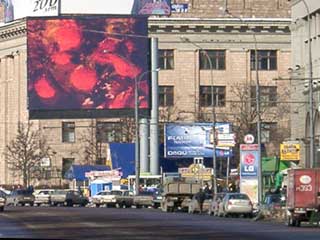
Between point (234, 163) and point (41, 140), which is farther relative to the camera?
point (41, 140)

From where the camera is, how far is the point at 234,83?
383ft

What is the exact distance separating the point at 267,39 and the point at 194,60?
269 inches

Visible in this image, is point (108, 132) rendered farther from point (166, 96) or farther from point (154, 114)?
point (154, 114)

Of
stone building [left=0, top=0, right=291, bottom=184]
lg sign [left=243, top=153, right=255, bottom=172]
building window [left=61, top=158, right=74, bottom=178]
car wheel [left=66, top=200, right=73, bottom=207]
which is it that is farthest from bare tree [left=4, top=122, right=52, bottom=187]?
lg sign [left=243, top=153, right=255, bottom=172]

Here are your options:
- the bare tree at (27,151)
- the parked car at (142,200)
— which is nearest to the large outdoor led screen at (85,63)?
the parked car at (142,200)

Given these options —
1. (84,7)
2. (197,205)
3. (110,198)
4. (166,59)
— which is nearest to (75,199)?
(110,198)

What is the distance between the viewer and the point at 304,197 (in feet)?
179

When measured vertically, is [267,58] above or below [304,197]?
above

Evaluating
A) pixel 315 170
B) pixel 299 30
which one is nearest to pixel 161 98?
pixel 299 30

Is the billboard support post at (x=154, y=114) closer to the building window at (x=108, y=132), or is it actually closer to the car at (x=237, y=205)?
the building window at (x=108, y=132)

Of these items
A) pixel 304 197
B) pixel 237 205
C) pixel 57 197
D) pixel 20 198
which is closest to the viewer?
pixel 304 197

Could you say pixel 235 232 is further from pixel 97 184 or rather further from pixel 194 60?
pixel 194 60

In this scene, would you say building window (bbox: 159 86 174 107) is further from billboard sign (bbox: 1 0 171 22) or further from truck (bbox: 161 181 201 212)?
truck (bbox: 161 181 201 212)

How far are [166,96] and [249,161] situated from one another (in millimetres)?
49277
